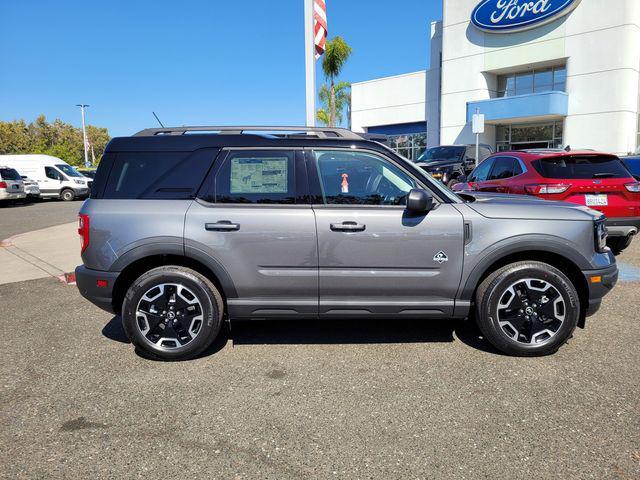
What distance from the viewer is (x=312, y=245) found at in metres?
3.73

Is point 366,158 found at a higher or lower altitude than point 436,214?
higher

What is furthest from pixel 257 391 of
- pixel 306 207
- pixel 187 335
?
pixel 306 207

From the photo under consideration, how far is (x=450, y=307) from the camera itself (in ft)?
12.5

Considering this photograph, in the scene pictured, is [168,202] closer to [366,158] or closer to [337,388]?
[366,158]

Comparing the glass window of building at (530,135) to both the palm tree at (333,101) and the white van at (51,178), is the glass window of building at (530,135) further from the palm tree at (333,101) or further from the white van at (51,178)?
the white van at (51,178)

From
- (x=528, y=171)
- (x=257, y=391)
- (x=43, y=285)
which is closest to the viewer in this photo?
(x=257, y=391)

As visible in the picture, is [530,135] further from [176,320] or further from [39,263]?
[176,320]

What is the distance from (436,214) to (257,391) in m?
1.90

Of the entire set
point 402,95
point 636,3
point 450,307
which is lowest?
point 450,307

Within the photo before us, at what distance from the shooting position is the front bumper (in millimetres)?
3779

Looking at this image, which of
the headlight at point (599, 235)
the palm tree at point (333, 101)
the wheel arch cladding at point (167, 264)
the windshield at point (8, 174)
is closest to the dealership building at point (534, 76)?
the palm tree at point (333, 101)

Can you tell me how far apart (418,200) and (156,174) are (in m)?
2.11

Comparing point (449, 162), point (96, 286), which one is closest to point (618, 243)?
point (96, 286)

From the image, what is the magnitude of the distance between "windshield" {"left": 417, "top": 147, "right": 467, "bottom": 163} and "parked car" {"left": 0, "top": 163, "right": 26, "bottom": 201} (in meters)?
16.8
